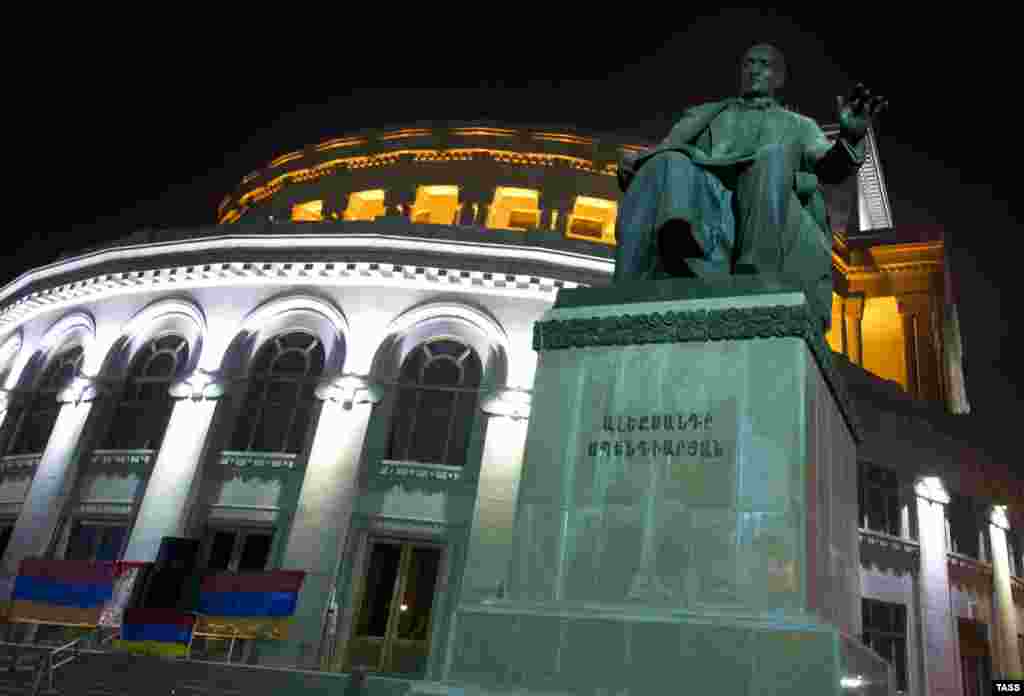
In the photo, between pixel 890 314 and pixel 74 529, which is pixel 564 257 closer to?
pixel 74 529

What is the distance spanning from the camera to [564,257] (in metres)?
22.3

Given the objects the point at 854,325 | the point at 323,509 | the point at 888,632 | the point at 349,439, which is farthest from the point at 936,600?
the point at 323,509

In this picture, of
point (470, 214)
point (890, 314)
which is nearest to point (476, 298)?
point (470, 214)

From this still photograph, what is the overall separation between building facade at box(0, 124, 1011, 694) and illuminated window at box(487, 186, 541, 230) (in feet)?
32.1

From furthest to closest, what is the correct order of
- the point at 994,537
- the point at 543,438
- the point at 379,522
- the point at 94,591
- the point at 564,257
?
the point at 994,537
the point at 564,257
the point at 379,522
the point at 94,591
the point at 543,438

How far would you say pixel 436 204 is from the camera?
34.2 m

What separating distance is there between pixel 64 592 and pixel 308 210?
70.1ft

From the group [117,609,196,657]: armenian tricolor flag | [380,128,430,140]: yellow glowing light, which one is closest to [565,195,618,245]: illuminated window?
[380,128,430,140]: yellow glowing light

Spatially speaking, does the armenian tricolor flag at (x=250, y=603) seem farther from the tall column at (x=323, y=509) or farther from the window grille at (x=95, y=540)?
the window grille at (x=95, y=540)

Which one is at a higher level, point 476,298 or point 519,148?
point 519,148

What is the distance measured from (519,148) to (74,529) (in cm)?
2176

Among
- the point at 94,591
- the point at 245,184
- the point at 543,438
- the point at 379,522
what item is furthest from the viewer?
the point at 245,184

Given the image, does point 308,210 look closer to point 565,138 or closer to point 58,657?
point 565,138

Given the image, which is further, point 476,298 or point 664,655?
point 476,298
